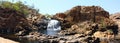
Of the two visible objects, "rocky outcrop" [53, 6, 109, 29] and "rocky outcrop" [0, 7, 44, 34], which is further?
"rocky outcrop" [53, 6, 109, 29]

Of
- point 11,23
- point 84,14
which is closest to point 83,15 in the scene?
point 84,14

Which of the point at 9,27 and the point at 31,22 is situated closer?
the point at 9,27

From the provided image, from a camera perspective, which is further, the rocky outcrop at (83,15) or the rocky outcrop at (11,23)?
the rocky outcrop at (83,15)

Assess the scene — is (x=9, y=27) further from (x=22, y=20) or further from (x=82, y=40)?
(x=82, y=40)

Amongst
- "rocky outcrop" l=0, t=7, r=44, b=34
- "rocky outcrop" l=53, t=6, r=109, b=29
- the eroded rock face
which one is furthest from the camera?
the eroded rock face

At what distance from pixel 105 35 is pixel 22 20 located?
996 inches

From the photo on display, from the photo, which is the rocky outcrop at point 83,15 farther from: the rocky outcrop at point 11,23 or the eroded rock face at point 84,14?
the rocky outcrop at point 11,23

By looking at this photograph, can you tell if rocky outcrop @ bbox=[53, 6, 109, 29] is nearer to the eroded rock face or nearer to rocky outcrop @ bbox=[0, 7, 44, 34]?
the eroded rock face

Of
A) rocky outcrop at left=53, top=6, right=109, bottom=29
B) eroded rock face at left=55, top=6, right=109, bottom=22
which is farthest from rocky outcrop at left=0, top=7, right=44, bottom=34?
eroded rock face at left=55, top=6, right=109, bottom=22

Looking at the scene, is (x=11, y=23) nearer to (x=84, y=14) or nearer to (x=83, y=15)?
(x=83, y=15)

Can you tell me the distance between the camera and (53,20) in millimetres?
77750

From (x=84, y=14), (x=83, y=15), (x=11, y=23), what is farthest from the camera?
(x=84, y=14)

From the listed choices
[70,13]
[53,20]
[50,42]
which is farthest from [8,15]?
[50,42]

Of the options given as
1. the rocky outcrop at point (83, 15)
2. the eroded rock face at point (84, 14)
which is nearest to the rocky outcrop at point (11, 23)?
the rocky outcrop at point (83, 15)
